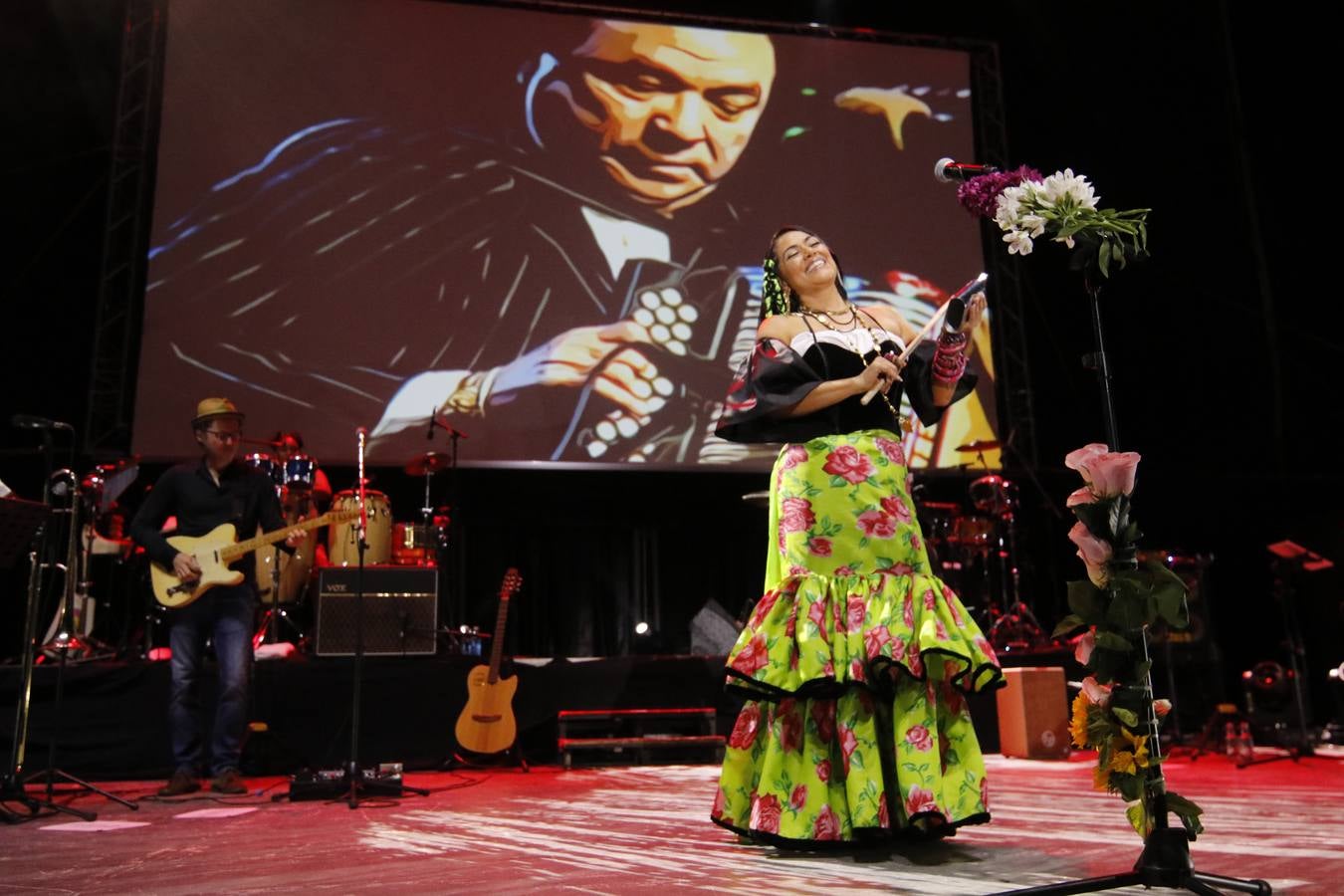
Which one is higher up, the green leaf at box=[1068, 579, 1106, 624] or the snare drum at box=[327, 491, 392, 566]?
the snare drum at box=[327, 491, 392, 566]

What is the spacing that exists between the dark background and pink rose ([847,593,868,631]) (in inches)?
217

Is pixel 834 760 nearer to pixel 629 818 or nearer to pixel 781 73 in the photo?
pixel 629 818

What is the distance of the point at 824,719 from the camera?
2.69 meters

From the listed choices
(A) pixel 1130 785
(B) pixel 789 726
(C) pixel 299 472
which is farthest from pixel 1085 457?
(C) pixel 299 472

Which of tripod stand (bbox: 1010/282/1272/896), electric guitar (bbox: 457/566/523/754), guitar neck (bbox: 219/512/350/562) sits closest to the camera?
tripod stand (bbox: 1010/282/1272/896)

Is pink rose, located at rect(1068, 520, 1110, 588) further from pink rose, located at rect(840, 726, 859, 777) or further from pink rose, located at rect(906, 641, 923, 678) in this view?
pink rose, located at rect(840, 726, 859, 777)

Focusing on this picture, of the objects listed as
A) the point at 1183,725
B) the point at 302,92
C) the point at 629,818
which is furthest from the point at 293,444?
the point at 1183,725

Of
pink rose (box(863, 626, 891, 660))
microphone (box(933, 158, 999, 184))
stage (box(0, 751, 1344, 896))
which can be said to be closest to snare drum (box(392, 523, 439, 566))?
stage (box(0, 751, 1344, 896))

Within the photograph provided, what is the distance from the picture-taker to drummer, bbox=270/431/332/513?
6562 millimetres

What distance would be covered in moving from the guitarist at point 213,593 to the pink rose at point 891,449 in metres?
3.15

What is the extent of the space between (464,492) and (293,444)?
1.63 metres

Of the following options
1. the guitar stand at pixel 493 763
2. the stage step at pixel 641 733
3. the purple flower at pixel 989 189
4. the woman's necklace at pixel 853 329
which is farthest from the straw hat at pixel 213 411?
the purple flower at pixel 989 189

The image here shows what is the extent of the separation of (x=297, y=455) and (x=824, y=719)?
184 inches

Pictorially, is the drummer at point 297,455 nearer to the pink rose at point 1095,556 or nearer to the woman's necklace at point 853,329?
the woman's necklace at point 853,329
